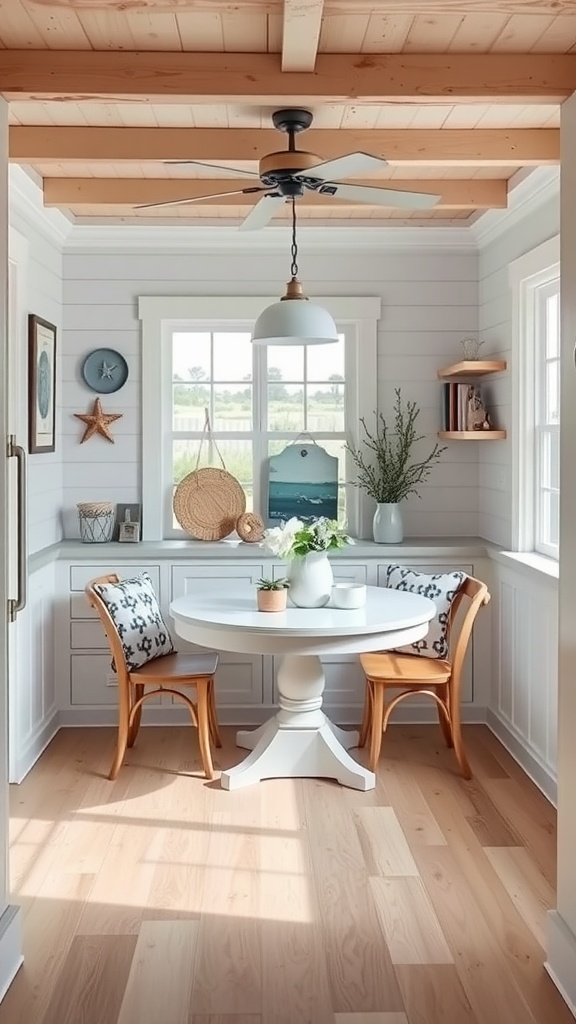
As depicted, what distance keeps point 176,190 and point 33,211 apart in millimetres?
707

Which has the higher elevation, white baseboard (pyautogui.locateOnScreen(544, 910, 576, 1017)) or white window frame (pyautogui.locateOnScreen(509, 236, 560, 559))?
white window frame (pyautogui.locateOnScreen(509, 236, 560, 559))

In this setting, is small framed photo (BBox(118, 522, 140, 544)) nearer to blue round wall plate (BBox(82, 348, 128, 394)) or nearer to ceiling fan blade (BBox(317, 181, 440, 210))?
blue round wall plate (BBox(82, 348, 128, 394))

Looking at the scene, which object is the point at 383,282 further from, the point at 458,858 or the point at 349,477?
the point at 458,858

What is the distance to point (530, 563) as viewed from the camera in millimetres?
4223

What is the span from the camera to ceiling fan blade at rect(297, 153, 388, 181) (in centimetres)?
279

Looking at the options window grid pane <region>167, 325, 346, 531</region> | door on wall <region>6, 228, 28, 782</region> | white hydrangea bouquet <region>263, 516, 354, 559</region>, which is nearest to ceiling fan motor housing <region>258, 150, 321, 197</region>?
door on wall <region>6, 228, 28, 782</region>

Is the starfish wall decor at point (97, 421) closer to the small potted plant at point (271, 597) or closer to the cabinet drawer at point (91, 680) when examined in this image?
the cabinet drawer at point (91, 680)

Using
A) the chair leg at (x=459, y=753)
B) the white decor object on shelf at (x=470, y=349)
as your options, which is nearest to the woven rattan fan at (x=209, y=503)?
the white decor object on shelf at (x=470, y=349)

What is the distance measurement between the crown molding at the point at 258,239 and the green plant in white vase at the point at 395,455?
80cm

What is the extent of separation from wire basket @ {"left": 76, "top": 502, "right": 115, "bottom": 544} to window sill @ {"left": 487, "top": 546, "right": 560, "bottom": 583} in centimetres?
202

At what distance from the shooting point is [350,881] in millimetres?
3146

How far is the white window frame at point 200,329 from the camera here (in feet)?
16.9

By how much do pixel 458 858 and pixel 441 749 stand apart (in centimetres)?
124

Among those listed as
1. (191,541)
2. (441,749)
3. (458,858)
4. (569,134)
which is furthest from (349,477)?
(569,134)
